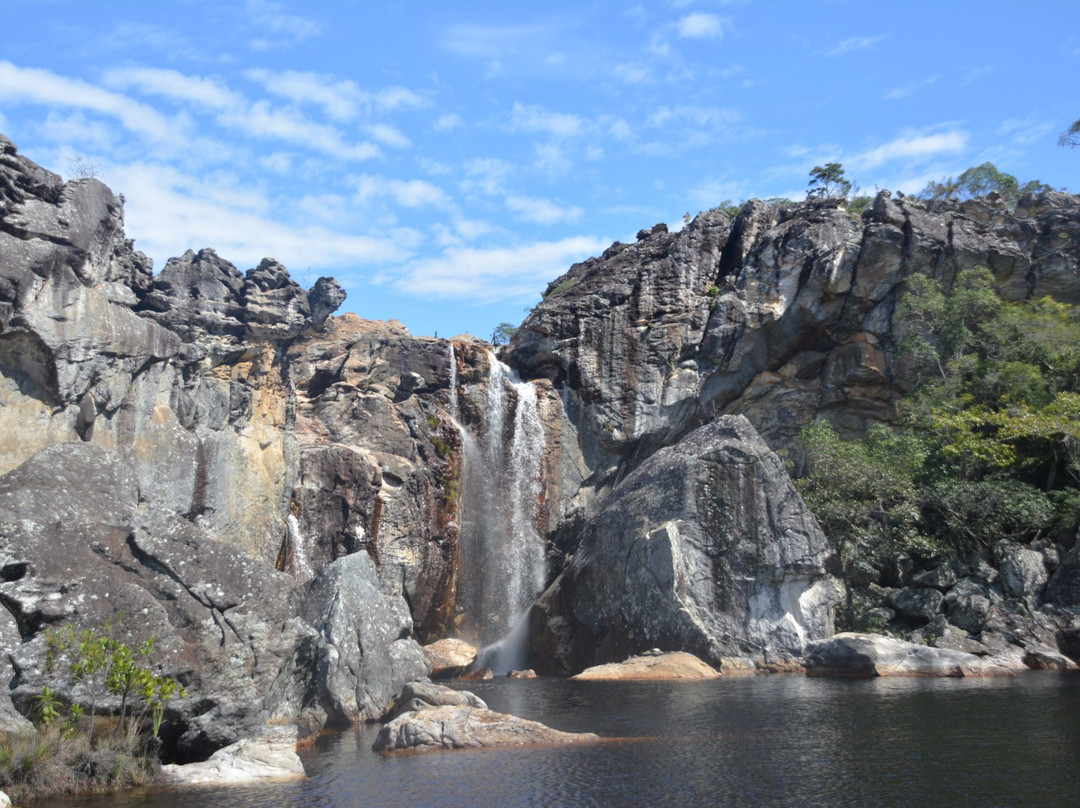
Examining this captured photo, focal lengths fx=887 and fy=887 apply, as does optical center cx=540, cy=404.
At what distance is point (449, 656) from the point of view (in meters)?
35.7

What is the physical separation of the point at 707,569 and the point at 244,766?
2002cm

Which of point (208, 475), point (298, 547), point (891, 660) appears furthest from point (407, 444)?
point (891, 660)

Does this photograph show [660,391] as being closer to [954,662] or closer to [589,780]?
[954,662]

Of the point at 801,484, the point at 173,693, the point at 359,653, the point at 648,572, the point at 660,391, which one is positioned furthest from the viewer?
the point at 660,391

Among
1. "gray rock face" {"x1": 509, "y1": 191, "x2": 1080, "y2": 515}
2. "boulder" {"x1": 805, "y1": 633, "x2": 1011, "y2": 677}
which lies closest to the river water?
"boulder" {"x1": 805, "y1": 633, "x2": 1011, "y2": 677}

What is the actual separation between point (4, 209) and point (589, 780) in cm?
2715

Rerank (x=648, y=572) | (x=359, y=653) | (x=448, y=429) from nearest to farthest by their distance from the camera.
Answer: (x=359, y=653) → (x=648, y=572) → (x=448, y=429)

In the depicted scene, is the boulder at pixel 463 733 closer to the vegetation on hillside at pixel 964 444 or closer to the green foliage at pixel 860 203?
the vegetation on hillside at pixel 964 444

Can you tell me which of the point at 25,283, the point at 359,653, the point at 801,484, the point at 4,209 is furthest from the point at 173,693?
the point at 801,484

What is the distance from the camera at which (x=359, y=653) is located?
23016 millimetres

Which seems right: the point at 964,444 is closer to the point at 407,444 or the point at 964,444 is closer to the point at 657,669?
the point at 657,669

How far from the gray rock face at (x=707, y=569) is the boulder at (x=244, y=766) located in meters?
17.2

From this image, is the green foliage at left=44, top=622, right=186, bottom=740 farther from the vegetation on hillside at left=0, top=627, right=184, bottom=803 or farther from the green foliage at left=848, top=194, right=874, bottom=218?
the green foliage at left=848, top=194, right=874, bottom=218

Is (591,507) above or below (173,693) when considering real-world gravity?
above
